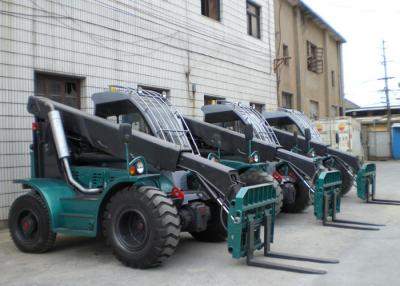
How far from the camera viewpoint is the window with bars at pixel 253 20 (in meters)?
19.9

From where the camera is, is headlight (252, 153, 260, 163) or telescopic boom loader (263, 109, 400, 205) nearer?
headlight (252, 153, 260, 163)

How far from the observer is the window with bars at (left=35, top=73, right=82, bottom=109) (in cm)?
1041

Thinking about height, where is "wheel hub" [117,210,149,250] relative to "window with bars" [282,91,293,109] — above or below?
below

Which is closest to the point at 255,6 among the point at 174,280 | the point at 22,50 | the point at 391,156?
the point at 22,50

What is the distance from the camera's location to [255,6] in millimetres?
20406

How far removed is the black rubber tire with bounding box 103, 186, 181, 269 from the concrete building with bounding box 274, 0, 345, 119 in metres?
15.5

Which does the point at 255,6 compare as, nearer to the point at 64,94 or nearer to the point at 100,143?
the point at 64,94

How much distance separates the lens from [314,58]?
2983 centimetres

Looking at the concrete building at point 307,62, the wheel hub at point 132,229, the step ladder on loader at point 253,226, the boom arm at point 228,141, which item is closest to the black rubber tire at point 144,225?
the wheel hub at point 132,229

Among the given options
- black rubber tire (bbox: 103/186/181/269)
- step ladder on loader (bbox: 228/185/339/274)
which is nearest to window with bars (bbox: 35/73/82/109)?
black rubber tire (bbox: 103/186/181/269)

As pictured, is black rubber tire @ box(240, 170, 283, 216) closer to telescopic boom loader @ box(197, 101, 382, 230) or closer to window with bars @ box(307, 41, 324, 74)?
telescopic boom loader @ box(197, 101, 382, 230)

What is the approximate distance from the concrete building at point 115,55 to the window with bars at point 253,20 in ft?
0.35

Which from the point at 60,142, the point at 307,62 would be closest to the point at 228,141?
the point at 60,142

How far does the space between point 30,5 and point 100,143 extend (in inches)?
165
